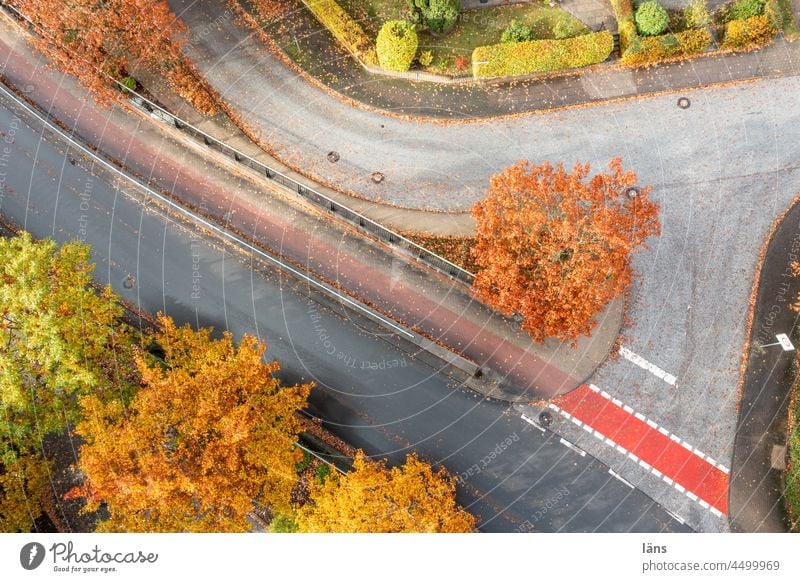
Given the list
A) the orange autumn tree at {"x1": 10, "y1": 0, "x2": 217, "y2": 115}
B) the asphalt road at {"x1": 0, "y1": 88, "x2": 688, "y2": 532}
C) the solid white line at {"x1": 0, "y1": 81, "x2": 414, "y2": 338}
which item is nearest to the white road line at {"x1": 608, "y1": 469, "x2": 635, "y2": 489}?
the asphalt road at {"x1": 0, "y1": 88, "x2": 688, "y2": 532}

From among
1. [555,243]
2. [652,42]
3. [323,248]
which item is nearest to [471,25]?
[652,42]

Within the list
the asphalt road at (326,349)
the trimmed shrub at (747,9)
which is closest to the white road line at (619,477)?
the asphalt road at (326,349)

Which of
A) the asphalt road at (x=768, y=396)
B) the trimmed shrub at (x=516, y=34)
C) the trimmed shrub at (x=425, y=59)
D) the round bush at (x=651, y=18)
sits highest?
the round bush at (x=651, y=18)

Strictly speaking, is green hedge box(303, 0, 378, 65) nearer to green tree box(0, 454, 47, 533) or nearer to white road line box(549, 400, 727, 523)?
white road line box(549, 400, 727, 523)

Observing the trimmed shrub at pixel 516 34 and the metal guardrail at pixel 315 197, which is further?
the trimmed shrub at pixel 516 34

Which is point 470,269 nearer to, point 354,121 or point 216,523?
point 354,121

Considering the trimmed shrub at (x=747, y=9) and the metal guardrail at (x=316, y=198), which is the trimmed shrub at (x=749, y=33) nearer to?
the trimmed shrub at (x=747, y=9)

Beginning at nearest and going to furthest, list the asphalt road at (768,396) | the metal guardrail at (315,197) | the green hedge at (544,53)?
the asphalt road at (768,396)
the metal guardrail at (315,197)
the green hedge at (544,53)
